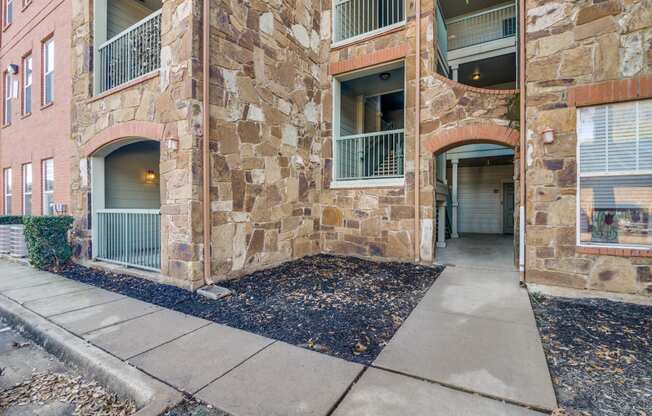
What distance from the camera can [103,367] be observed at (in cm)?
231

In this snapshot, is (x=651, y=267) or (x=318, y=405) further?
(x=651, y=267)

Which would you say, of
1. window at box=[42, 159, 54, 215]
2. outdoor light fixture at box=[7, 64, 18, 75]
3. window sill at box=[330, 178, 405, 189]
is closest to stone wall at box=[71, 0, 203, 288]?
window sill at box=[330, 178, 405, 189]

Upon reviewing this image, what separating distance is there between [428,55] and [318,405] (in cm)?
588

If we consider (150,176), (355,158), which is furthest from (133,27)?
(355,158)

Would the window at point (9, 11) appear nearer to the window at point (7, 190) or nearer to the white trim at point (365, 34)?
the window at point (7, 190)

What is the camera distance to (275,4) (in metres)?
5.62

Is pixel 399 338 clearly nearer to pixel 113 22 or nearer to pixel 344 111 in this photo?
pixel 344 111

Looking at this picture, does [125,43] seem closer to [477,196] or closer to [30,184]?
[30,184]

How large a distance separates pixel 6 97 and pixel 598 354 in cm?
1507

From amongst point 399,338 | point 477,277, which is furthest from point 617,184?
point 399,338

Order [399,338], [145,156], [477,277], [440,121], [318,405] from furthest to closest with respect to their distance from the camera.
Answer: [145,156] < [440,121] < [477,277] < [399,338] < [318,405]

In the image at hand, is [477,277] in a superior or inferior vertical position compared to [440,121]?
inferior

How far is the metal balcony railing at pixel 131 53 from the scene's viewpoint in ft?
17.1

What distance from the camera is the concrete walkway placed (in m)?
1.89
